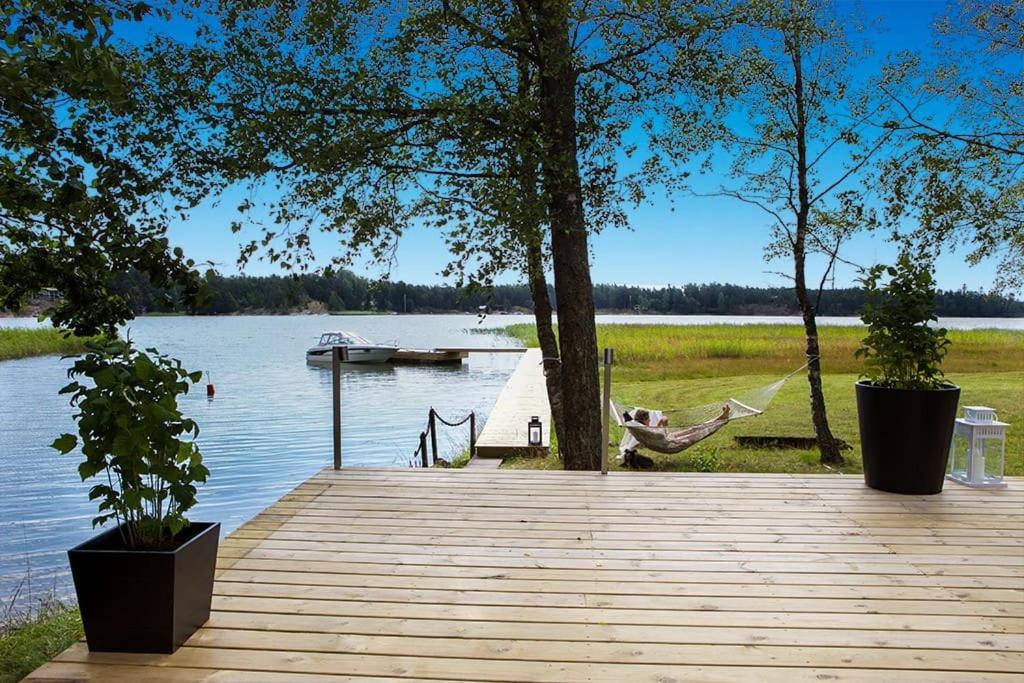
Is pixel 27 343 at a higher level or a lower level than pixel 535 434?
higher

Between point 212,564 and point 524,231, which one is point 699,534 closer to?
point 212,564

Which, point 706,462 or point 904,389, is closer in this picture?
point 904,389

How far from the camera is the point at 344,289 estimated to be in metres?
9.46

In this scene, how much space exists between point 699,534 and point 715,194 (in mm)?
5255

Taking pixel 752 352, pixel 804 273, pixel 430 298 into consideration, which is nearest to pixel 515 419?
pixel 804 273

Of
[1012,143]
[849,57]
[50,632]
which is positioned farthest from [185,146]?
[1012,143]

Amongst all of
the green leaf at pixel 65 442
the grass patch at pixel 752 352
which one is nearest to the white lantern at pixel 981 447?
the green leaf at pixel 65 442

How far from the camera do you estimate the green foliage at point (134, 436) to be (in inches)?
83.7

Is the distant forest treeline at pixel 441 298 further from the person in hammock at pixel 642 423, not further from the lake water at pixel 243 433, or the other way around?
the person in hammock at pixel 642 423

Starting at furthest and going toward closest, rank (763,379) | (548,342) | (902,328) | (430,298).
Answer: (430,298) < (763,379) < (548,342) < (902,328)

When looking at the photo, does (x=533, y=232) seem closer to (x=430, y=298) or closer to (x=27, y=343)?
(x=430, y=298)

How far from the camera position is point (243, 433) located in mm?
13484

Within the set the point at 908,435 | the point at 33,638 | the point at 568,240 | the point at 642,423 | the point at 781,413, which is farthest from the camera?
the point at 781,413

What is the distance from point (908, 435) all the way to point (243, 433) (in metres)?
11.8
